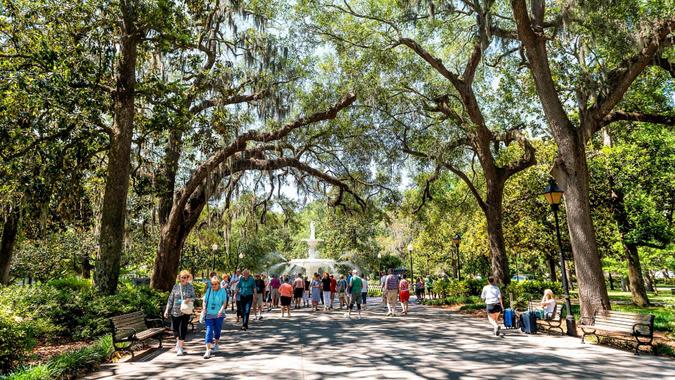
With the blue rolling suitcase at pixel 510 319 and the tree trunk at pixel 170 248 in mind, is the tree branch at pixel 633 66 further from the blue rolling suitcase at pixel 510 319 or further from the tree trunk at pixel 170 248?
the tree trunk at pixel 170 248

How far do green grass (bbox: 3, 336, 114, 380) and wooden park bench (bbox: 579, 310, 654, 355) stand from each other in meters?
10.2

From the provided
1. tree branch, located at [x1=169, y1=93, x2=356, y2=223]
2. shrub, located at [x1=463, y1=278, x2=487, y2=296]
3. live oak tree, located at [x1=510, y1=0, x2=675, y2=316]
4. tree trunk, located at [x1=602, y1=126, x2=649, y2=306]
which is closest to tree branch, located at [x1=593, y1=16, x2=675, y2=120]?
live oak tree, located at [x1=510, y1=0, x2=675, y2=316]

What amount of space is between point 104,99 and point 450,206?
18508 millimetres

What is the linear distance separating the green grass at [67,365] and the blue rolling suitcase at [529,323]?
10.1 meters

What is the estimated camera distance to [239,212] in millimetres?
23562

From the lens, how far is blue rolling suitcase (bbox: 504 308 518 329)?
491 inches

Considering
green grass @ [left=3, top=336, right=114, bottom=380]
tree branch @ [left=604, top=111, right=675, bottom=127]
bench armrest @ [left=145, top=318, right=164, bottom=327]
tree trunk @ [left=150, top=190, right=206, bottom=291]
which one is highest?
tree branch @ [left=604, top=111, right=675, bottom=127]

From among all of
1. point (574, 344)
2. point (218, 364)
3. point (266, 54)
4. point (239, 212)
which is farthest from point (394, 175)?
point (218, 364)

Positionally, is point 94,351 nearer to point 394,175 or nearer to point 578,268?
point 578,268

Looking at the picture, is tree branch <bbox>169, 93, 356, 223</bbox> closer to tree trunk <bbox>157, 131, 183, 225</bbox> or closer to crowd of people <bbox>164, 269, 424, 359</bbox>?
tree trunk <bbox>157, 131, 183, 225</bbox>

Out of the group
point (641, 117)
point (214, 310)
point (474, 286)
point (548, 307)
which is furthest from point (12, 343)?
point (474, 286)

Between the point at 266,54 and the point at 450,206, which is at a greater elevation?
the point at 266,54

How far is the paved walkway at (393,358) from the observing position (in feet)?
23.0

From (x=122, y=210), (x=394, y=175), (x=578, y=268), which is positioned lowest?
(x=578, y=268)
